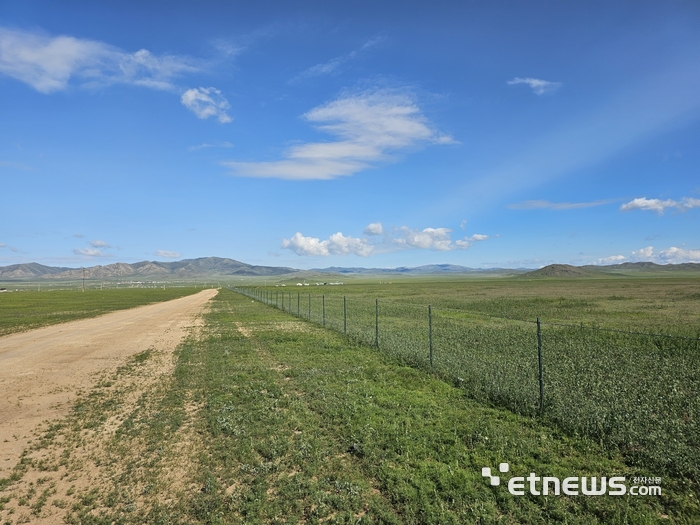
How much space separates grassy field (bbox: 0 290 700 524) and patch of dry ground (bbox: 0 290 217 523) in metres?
0.06

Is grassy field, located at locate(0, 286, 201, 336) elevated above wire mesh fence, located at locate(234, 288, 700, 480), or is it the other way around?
wire mesh fence, located at locate(234, 288, 700, 480)

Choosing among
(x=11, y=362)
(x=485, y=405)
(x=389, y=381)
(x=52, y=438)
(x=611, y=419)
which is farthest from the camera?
(x=11, y=362)

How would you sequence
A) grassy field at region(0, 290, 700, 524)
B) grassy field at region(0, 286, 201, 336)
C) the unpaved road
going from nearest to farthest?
grassy field at region(0, 290, 700, 524)
the unpaved road
grassy field at region(0, 286, 201, 336)

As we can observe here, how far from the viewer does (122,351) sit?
53.4 ft

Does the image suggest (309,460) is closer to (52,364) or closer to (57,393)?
(57,393)

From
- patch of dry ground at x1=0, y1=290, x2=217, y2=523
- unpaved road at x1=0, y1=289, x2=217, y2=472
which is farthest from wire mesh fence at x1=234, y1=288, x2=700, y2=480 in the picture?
unpaved road at x1=0, y1=289, x2=217, y2=472

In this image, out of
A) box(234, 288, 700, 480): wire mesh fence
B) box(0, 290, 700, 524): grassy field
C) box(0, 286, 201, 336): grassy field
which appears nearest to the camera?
box(0, 290, 700, 524): grassy field

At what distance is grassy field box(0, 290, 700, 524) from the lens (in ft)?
15.1

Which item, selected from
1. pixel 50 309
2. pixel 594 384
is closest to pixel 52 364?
pixel 594 384

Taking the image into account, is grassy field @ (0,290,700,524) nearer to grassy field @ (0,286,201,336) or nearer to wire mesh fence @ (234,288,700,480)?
wire mesh fence @ (234,288,700,480)

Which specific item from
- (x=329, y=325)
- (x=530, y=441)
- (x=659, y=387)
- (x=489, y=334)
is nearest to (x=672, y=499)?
(x=530, y=441)

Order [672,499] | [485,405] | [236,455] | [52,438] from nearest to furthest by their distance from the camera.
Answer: [672,499] → [236,455] → [52,438] → [485,405]

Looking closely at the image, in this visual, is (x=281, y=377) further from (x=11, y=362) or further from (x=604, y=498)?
(x=11, y=362)

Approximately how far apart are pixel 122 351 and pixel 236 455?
12753 mm
